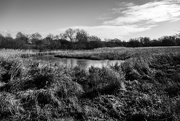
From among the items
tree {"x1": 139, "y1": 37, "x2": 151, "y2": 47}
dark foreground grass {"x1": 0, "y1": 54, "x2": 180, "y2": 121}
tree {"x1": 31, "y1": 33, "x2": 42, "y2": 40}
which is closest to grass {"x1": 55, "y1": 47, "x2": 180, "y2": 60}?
dark foreground grass {"x1": 0, "y1": 54, "x2": 180, "y2": 121}

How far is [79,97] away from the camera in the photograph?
12.5ft

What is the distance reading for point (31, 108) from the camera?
309cm

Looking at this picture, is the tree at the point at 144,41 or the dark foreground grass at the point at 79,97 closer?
the dark foreground grass at the point at 79,97

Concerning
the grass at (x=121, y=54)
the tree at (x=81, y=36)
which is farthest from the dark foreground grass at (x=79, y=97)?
the tree at (x=81, y=36)

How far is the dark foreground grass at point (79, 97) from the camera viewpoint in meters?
2.88

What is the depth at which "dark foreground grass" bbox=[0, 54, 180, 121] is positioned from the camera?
2.88m

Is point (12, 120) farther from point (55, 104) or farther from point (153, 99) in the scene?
point (153, 99)

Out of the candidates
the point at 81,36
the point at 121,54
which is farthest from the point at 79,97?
the point at 81,36

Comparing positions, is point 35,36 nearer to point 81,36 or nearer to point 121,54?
point 81,36

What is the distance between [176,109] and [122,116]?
1097 mm

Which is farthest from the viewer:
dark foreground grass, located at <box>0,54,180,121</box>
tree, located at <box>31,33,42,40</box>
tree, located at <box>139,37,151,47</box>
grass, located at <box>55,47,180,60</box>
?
tree, located at <box>31,33,42,40</box>

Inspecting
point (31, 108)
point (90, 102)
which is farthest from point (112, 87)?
point (31, 108)

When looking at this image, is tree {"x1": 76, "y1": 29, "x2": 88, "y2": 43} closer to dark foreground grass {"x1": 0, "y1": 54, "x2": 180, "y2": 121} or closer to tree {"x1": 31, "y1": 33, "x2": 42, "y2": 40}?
tree {"x1": 31, "y1": 33, "x2": 42, "y2": 40}

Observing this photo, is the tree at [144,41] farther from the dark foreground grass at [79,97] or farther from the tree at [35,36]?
the dark foreground grass at [79,97]
